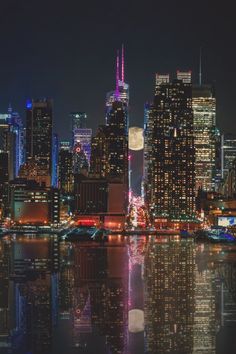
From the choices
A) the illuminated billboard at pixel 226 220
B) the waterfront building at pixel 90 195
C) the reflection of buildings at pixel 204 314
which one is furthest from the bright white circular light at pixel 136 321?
the waterfront building at pixel 90 195

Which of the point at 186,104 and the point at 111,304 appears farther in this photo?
the point at 186,104

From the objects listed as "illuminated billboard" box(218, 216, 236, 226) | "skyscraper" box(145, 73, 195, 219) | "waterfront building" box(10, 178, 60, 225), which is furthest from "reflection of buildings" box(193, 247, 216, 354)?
"skyscraper" box(145, 73, 195, 219)

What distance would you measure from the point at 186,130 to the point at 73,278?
127406 millimetres

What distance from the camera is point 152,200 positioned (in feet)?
493

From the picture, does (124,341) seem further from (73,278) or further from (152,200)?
(152,200)

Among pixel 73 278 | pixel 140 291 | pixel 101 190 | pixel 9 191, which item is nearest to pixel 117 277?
pixel 73 278

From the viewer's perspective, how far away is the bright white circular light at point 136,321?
726 inches

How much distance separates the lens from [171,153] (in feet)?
505

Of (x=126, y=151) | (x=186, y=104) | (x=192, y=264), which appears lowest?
(x=192, y=264)

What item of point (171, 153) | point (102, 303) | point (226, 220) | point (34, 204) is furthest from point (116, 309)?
point (171, 153)

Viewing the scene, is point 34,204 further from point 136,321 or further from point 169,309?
point 136,321

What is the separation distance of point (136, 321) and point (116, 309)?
2386mm

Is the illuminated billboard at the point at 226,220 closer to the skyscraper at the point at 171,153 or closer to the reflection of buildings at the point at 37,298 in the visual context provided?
the skyscraper at the point at 171,153

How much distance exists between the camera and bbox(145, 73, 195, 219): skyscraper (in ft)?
486
